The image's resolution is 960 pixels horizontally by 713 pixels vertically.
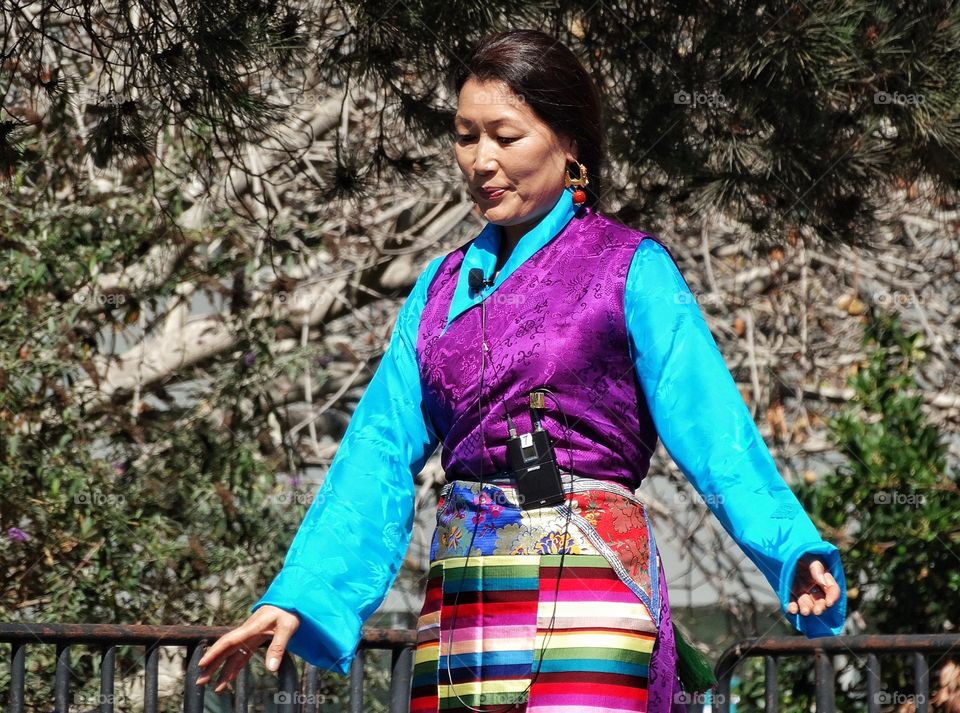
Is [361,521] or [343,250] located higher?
[343,250]

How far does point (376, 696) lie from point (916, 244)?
10.7 feet

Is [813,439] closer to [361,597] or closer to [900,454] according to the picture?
[900,454]

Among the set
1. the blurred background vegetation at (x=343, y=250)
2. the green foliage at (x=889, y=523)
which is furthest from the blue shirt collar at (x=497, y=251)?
the green foliage at (x=889, y=523)

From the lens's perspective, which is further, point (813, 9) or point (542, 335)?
point (813, 9)

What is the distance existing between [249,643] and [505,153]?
0.77m

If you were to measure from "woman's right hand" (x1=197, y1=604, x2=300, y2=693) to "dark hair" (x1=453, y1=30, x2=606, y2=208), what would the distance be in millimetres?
788

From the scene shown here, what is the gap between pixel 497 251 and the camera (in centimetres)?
198

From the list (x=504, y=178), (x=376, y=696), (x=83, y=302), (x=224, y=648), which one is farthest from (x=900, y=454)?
(x=224, y=648)

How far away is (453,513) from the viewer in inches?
71.5

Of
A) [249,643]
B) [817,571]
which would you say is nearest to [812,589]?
[817,571]

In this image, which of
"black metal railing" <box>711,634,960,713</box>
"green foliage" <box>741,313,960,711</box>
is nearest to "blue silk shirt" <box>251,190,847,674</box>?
"black metal railing" <box>711,634,960,713</box>

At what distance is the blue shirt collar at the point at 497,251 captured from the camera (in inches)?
75.0

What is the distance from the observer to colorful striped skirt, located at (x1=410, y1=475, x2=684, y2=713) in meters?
1.69

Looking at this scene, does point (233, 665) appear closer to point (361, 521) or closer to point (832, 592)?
point (361, 521)
